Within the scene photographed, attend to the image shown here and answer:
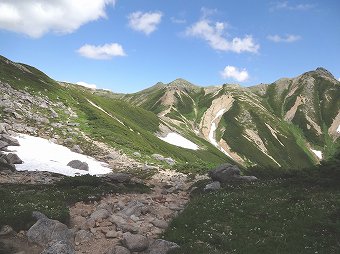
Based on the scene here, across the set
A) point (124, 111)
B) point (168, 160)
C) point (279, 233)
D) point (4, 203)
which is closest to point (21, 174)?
point (4, 203)

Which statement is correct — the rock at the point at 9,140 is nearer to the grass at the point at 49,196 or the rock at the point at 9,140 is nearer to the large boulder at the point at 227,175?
the grass at the point at 49,196

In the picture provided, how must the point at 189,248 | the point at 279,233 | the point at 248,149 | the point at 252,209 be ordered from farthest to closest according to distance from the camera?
1. the point at 248,149
2. the point at 252,209
3. the point at 279,233
4. the point at 189,248

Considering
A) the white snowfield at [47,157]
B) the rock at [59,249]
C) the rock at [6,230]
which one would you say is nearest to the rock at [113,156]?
the white snowfield at [47,157]

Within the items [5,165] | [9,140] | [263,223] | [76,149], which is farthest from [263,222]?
[9,140]

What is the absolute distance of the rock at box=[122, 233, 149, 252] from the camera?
18.1 metres

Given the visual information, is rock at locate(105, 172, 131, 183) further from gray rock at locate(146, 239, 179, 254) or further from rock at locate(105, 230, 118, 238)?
gray rock at locate(146, 239, 179, 254)

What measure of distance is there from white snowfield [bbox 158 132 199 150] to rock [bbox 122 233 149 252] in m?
100

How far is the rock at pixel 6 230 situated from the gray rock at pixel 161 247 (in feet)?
24.0

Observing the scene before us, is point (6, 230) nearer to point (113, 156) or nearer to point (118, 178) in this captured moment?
point (118, 178)

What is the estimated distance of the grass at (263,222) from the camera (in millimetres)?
17453

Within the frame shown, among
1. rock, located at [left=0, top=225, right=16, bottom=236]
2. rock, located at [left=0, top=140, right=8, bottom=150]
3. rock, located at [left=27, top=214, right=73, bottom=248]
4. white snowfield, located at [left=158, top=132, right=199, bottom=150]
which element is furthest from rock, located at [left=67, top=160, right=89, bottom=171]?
white snowfield, located at [left=158, top=132, right=199, bottom=150]

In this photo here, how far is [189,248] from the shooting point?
17.2 meters

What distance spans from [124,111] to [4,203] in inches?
4228

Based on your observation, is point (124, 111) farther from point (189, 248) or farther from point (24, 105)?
point (189, 248)
